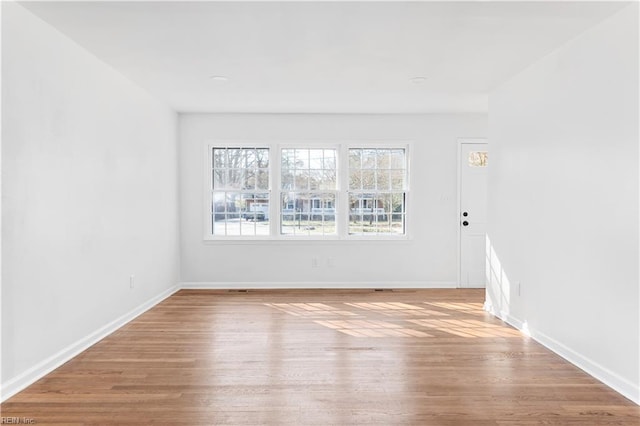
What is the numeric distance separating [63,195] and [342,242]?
3477 mm

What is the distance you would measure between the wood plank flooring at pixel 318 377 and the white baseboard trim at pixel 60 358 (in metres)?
0.05

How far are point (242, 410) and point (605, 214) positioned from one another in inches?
104

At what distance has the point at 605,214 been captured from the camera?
2.64m

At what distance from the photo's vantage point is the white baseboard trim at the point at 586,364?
7.97 feet

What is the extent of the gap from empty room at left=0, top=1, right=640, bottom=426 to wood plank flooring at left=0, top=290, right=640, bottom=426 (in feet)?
0.06

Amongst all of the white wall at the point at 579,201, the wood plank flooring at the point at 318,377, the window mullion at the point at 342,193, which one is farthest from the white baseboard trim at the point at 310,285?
the white wall at the point at 579,201

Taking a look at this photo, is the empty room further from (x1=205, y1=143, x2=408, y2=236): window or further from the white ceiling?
(x1=205, y1=143, x2=408, y2=236): window

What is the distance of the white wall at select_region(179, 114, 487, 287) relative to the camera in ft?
18.0

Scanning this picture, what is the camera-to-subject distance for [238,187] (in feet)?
18.4

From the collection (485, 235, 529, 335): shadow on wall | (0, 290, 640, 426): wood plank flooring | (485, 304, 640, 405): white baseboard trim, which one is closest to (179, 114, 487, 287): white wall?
(485, 235, 529, 335): shadow on wall

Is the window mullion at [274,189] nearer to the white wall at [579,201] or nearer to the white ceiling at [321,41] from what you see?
the white ceiling at [321,41]

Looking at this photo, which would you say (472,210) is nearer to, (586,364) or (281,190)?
(281,190)

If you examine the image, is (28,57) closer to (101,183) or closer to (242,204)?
(101,183)

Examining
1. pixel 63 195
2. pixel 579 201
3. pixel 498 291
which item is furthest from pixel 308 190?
pixel 579 201
